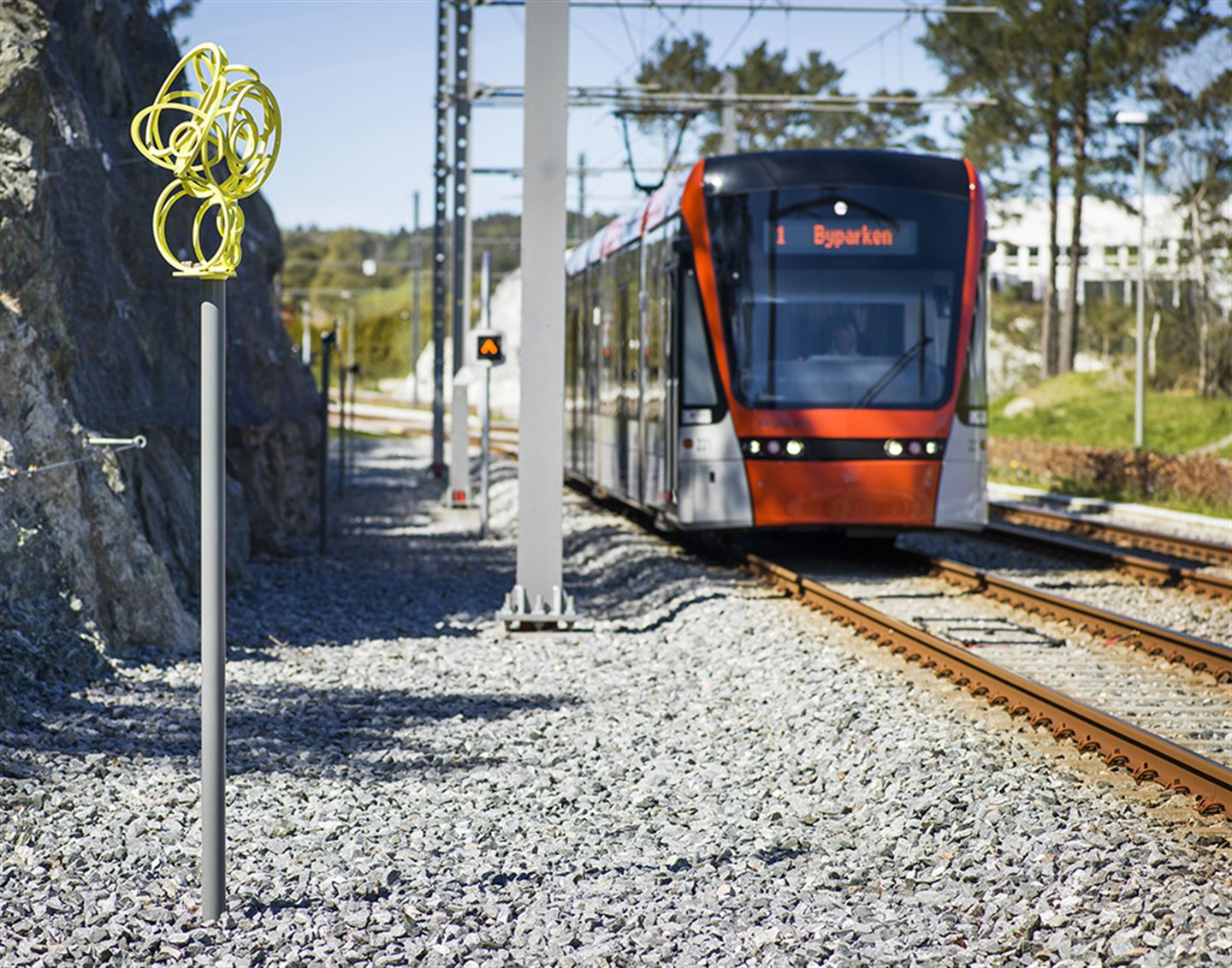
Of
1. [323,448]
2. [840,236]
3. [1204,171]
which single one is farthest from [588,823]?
[1204,171]

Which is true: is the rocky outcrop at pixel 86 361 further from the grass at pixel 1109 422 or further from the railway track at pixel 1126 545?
the grass at pixel 1109 422

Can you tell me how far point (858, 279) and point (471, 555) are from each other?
5.69 metres

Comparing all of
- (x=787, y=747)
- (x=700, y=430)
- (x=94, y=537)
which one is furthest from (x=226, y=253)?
(x=700, y=430)

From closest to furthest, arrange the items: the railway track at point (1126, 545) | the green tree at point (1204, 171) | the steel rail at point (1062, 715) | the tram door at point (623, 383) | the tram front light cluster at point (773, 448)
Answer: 1. the steel rail at point (1062, 715)
2. the railway track at point (1126, 545)
3. the tram front light cluster at point (773, 448)
4. the tram door at point (623, 383)
5. the green tree at point (1204, 171)

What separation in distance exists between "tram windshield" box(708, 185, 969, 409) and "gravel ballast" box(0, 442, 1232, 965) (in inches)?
159

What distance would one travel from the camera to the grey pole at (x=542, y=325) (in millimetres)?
11195

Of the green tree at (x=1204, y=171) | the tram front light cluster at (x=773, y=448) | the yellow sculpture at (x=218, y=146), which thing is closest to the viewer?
the yellow sculpture at (x=218, y=146)

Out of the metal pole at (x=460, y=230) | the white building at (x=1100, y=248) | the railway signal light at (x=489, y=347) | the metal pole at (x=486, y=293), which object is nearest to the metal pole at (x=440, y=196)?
the metal pole at (x=460, y=230)

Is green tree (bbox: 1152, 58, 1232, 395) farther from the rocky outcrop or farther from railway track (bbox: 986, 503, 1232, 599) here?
the rocky outcrop

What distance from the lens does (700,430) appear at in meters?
13.9

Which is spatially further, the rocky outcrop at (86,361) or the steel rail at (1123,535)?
the steel rail at (1123,535)

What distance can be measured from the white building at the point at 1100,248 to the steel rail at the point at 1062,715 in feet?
89.3

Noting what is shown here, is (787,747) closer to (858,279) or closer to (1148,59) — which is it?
(858,279)

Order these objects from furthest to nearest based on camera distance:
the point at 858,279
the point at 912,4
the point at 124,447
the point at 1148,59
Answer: the point at 1148,59 < the point at 912,4 < the point at 858,279 < the point at 124,447
